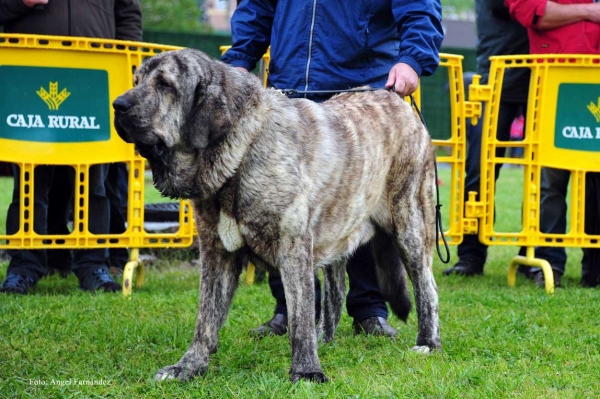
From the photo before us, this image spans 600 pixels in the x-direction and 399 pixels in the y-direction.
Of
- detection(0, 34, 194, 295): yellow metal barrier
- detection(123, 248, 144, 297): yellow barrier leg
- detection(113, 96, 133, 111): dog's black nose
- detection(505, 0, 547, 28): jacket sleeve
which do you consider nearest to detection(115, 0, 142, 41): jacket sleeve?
detection(0, 34, 194, 295): yellow metal barrier

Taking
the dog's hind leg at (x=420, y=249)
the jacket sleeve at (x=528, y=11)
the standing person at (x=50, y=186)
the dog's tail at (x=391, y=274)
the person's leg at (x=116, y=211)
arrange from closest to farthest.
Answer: the dog's hind leg at (x=420, y=249), the dog's tail at (x=391, y=274), the standing person at (x=50, y=186), the jacket sleeve at (x=528, y=11), the person's leg at (x=116, y=211)

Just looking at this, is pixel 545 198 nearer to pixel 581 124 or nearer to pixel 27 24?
pixel 581 124

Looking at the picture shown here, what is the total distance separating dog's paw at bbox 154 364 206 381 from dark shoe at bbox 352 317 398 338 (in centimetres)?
140

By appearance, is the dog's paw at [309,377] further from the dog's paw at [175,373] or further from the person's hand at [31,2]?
the person's hand at [31,2]

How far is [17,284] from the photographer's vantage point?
6.32 m

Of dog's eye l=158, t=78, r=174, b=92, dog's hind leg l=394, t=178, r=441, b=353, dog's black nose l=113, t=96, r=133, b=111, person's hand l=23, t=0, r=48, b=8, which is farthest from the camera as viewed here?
person's hand l=23, t=0, r=48, b=8

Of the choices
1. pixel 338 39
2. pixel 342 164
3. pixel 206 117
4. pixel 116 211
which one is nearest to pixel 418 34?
pixel 338 39

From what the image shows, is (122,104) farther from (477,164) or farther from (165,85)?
(477,164)

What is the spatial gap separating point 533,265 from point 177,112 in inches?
164

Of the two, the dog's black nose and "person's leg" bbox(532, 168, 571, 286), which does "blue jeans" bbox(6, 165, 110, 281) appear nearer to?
the dog's black nose

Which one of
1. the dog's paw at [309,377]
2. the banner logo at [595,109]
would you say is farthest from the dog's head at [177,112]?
the banner logo at [595,109]

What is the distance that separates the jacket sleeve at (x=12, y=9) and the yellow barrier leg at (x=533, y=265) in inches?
170

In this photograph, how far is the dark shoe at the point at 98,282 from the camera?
647 centimetres

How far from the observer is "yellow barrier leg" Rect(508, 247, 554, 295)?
266 inches
